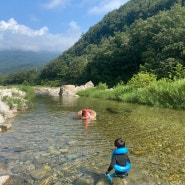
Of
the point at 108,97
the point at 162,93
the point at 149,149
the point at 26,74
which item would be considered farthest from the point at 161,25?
the point at 26,74

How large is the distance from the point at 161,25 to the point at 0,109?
173ft

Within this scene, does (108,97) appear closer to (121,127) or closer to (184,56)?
(184,56)

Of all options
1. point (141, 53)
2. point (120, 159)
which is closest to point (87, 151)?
point (120, 159)

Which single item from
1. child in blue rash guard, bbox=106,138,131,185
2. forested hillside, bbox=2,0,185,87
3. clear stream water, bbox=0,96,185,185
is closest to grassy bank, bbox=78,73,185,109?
forested hillside, bbox=2,0,185,87

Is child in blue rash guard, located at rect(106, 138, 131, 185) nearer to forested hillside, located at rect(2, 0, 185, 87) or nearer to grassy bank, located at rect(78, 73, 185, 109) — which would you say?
grassy bank, located at rect(78, 73, 185, 109)

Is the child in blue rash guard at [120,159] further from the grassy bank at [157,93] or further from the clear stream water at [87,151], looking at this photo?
the grassy bank at [157,93]

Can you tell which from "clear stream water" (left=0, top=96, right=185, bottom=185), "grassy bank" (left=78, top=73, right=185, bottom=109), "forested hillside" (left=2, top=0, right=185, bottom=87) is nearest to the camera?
"clear stream water" (left=0, top=96, right=185, bottom=185)

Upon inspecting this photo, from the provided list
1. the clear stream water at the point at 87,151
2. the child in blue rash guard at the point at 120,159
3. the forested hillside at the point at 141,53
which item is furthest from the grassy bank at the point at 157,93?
the child in blue rash guard at the point at 120,159

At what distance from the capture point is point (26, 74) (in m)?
142

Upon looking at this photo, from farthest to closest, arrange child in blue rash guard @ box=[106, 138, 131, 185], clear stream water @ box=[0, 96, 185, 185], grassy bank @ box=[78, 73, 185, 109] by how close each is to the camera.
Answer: grassy bank @ box=[78, 73, 185, 109] < clear stream water @ box=[0, 96, 185, 185] < child in blue rash guard @ box=[106, 138, 131, 185]

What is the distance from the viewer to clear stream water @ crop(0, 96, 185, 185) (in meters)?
7.95

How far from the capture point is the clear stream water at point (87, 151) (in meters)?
7.95

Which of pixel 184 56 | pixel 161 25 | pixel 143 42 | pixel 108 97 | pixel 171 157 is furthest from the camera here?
pixel 143 42

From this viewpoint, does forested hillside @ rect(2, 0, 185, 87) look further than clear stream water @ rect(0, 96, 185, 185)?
Yes
